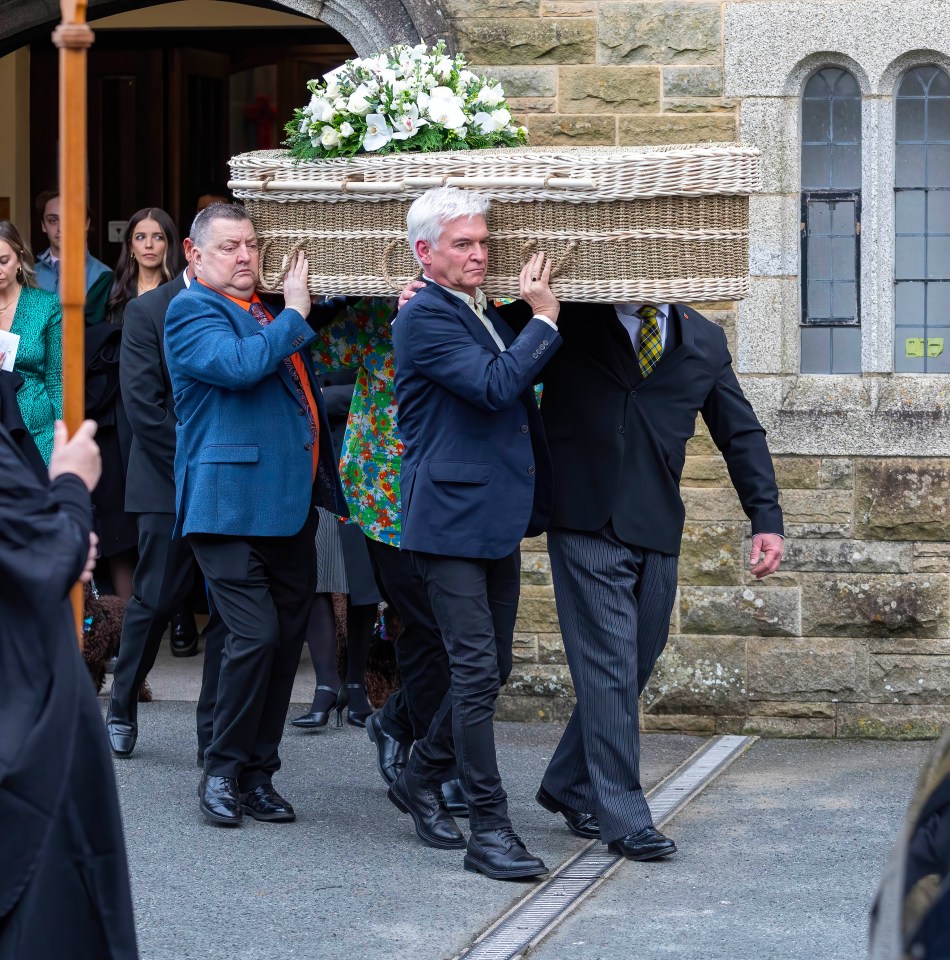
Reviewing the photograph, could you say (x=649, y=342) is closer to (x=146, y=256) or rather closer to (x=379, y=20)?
(x=379, y=20)

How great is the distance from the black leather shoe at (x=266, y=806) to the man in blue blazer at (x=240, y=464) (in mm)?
122

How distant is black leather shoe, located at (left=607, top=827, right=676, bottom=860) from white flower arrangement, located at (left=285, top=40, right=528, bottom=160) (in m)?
2.18

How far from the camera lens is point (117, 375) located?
8375mm

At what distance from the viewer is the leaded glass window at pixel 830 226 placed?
7.55 m

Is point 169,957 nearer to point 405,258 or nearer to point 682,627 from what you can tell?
point 405,258

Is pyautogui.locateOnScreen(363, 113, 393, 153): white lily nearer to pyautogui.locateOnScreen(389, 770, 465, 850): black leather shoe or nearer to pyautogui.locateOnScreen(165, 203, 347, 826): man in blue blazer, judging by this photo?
pyautogui.locateOnScreen(165, 203, 347, 826): man in blue blazer

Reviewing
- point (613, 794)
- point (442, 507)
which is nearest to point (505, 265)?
point (442, 507)

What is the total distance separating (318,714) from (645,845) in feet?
7.71

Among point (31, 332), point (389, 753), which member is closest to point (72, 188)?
point (389, 753)

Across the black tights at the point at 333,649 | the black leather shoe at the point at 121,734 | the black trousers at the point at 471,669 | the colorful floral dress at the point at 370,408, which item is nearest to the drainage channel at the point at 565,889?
the black trousers at the point at 471,669

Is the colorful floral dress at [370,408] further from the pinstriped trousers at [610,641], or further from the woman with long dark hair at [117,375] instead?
the woman with long dark hair at [117,375]

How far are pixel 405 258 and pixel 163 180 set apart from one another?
633 centimetres

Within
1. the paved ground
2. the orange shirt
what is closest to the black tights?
the paved ground

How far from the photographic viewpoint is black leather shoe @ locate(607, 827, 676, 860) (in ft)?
18.2
